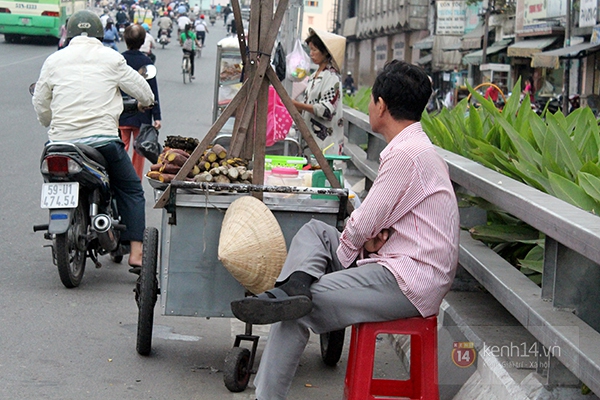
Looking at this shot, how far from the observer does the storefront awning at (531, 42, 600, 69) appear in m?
23.5

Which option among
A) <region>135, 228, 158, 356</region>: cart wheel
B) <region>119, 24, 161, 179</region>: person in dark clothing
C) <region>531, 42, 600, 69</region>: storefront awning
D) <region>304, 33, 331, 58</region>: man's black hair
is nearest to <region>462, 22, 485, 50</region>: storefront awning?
<region>531, 42, 600, 69</region>: storefront awning

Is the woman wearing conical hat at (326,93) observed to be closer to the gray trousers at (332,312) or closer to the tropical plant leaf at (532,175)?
the tropical plant leaf at (532,175)

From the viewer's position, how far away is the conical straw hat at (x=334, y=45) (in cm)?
721

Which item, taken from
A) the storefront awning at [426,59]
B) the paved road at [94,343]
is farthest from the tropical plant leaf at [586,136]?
the storefront awning at [426,59]

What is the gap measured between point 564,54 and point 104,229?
1974 centimetres

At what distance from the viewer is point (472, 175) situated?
4.40 metres

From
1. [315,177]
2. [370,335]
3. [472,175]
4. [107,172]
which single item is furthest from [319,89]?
[370,335]

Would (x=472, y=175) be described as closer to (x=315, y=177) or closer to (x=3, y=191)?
(x=315, y=177)

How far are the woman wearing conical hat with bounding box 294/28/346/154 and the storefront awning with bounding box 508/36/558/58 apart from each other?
20579mm

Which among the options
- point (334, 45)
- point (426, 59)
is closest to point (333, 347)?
point (334, 45)

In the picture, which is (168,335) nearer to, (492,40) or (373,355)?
(373,355)

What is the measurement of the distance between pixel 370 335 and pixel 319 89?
4026mm

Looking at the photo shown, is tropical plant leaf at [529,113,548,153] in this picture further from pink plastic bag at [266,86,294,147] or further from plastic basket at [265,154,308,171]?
pink plastic bag at [266,86,294,147]

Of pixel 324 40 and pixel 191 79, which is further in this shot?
pixel 191 79
